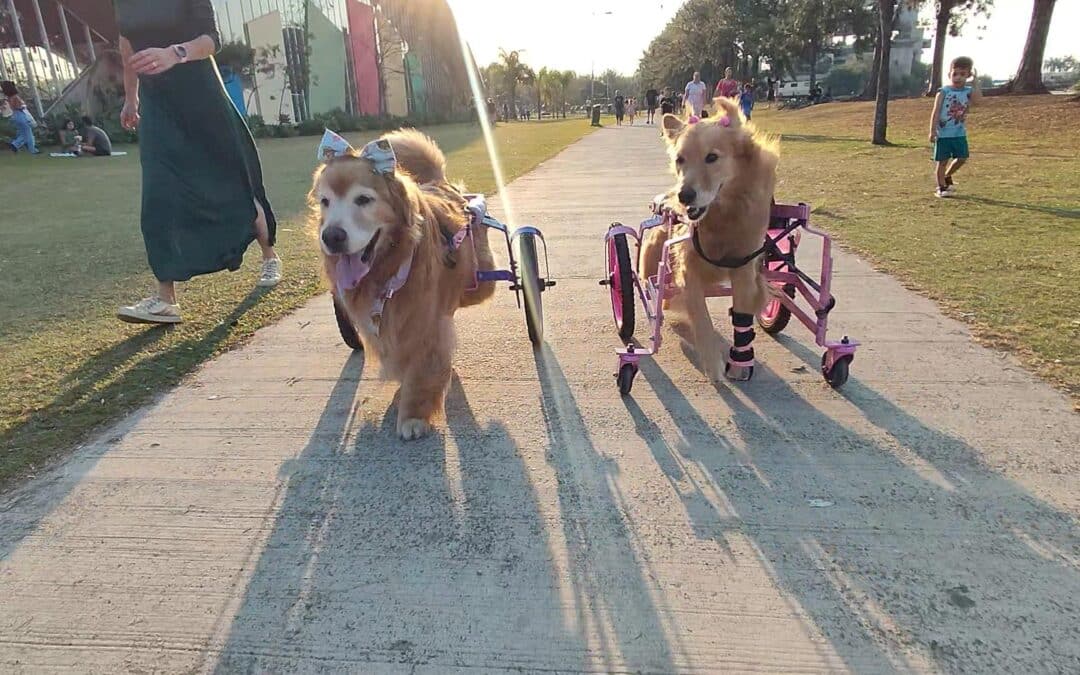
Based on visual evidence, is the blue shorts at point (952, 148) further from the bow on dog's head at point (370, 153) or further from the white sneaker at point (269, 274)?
the bow on dog's head at point (370, 153)

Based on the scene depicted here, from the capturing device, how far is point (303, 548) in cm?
239

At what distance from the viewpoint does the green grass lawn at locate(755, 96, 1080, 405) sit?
4.14m

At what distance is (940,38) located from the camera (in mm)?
36312

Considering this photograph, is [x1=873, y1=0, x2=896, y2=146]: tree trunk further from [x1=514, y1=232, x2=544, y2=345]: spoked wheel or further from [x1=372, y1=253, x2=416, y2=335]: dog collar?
[x1=372, y1=253, x2=416, y2=335]: dog collar

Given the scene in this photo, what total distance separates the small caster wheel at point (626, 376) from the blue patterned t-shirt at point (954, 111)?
789cm

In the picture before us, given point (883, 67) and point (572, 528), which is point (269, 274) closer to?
point (572, 528)

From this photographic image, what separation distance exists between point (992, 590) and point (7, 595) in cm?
318

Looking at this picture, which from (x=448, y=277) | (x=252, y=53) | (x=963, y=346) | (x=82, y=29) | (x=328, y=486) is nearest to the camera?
(x=328, y=486)

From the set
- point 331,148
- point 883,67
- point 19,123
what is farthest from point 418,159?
point 19,123

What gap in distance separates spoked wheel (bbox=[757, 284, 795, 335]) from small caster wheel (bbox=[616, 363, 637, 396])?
1158mm

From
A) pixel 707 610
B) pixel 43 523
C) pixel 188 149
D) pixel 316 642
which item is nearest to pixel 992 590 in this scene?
pixel 707 610

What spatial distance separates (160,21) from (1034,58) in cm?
3393

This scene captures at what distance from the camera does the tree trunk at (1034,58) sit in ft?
87.1

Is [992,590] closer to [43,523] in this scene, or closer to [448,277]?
[448,277]
